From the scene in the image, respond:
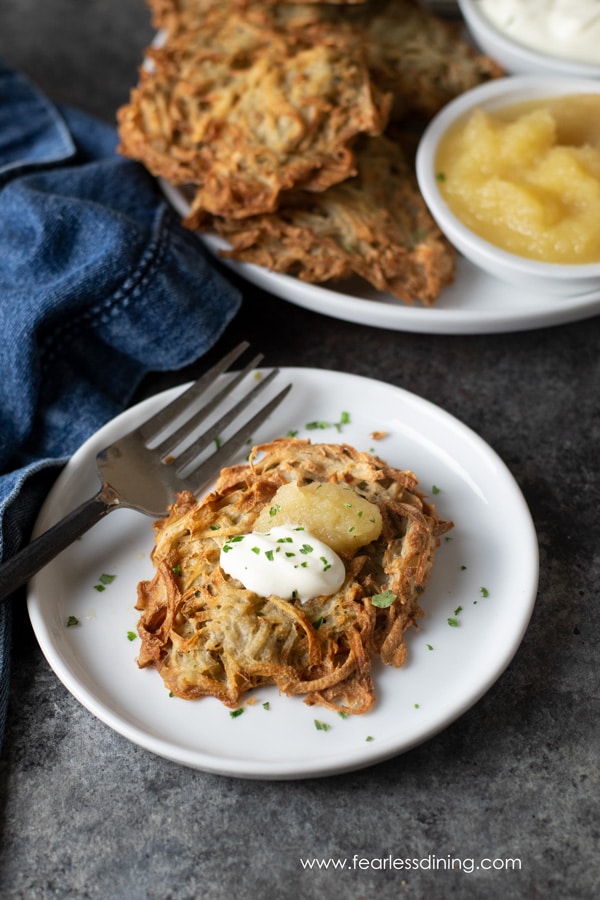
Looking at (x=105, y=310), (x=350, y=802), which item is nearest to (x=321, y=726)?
(x=350, y=802)

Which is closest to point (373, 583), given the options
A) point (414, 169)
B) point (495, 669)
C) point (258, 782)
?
point (495, 669)

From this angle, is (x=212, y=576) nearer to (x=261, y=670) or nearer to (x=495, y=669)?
(x=261, y=670)

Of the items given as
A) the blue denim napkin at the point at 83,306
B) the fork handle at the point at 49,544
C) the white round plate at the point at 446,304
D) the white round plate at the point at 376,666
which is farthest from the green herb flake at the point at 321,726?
the white round plate at the point at 446,304

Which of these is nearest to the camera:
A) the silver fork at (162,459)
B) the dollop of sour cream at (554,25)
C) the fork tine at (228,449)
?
the silver fork at (162,459)

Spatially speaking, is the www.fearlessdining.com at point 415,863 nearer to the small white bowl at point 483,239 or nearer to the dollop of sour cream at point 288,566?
the dollop of sour cream at point 288,566

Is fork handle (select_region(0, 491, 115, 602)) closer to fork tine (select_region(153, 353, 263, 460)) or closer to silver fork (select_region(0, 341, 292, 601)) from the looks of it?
silver fork (select_region(0, 341, 292, 601))

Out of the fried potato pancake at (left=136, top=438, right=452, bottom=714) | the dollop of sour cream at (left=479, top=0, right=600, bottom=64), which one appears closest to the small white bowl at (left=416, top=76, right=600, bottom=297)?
the dollop of sour cream at (left=479, top=0, right=600, bottom=64)
